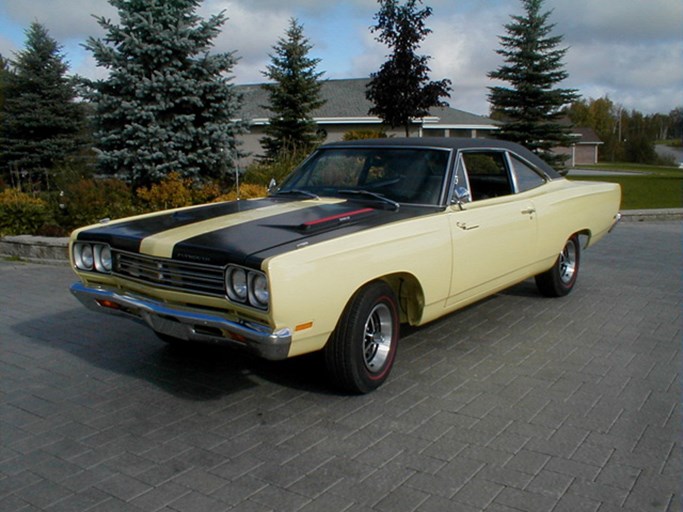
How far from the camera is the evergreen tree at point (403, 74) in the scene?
Answer: 1720cm

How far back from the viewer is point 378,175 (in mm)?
5355

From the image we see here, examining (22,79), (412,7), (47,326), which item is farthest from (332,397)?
(22,79)

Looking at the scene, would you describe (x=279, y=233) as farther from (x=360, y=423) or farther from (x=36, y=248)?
(x=36, y=248)

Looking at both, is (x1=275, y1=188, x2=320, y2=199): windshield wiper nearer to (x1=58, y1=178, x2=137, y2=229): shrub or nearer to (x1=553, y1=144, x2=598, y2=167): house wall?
(x1=58, y1=178, x2=137, y2=229): shrub

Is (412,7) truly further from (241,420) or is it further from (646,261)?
(241,420)

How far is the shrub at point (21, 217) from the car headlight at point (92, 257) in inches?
250

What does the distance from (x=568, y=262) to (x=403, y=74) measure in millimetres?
11652

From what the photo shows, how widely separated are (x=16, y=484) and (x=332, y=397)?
1907 millimetres

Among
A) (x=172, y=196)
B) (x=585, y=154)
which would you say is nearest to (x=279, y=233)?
(x=172, y=196)

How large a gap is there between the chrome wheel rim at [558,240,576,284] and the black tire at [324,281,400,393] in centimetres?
314

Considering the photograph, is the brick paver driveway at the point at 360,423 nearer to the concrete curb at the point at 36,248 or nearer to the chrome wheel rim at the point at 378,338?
the chrome wheel rim at the point at 378,338

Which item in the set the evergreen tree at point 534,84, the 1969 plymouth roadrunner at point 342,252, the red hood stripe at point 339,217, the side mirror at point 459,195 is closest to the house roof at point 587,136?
the evergreen tree at point 534,84

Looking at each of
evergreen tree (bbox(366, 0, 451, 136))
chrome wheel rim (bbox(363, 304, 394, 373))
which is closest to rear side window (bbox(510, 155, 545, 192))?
chrome wheel rim (bbox(363, 304, 394, 373))

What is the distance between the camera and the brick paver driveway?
320 cm
